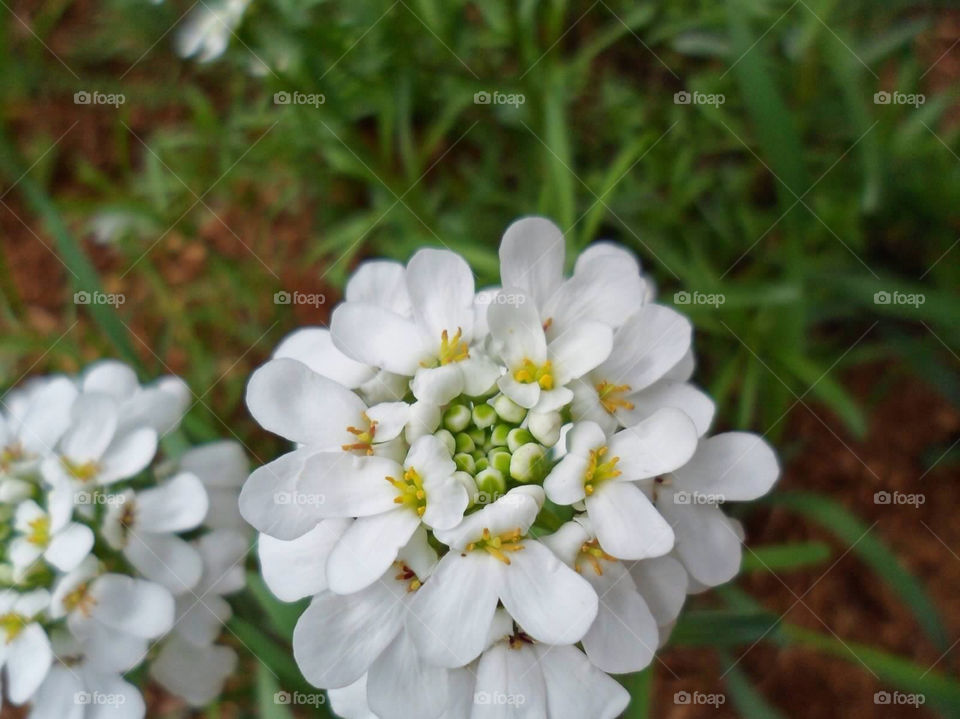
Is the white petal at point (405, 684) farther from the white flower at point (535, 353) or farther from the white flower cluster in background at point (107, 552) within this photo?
the white flower cluster in background at point (107, 552)

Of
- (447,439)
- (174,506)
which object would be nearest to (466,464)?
(447,439)

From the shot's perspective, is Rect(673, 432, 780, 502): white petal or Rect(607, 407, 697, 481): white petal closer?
Rect(607, 407, 697, 481): white petal
